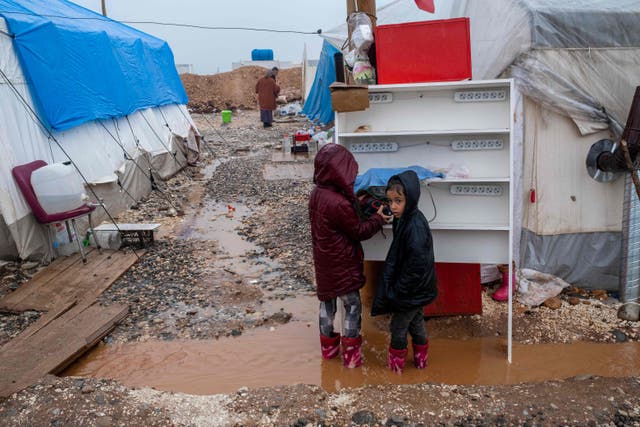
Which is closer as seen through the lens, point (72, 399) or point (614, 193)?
point (72, 399)

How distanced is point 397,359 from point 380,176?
4.66 ft

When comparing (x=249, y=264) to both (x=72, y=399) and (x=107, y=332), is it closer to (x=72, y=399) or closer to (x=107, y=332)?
(x=107, y=332)

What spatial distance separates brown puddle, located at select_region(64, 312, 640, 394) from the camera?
4.05 meters

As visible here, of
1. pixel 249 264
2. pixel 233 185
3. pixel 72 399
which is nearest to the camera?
pixel 72 399

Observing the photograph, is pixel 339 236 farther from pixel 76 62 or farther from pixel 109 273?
pixel 76 62

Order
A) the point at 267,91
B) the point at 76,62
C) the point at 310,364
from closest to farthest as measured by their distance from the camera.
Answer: the point at 310,364 < the point at 76,62 < the point at 267,91

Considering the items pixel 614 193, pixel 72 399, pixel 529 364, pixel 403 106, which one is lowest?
pixel 529 364

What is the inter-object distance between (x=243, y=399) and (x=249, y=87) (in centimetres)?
3057

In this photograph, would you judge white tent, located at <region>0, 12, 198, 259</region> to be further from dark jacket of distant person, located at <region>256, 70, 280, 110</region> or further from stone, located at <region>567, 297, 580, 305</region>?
dark jacket of distant person, located at <region>256, 70, 280, 110</region>

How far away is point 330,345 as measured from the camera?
4.27 m

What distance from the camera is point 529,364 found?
4.22 metres

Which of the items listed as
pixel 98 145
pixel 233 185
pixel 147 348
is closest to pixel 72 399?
pixel 147 348

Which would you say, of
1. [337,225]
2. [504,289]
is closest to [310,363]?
[337,225]

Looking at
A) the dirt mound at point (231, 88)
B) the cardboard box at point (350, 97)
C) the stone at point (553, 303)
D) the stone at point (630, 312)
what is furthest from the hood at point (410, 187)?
the dirt mound at point (231, 88)
